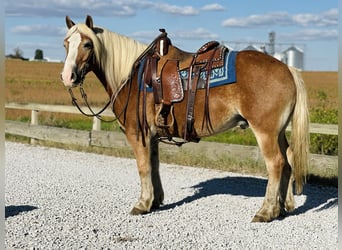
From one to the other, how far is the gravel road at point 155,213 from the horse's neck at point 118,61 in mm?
1483

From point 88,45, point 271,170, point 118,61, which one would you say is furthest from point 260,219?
point 88,45

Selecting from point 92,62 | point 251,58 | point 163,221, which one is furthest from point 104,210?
point 251,58

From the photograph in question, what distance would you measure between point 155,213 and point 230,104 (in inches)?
59.8

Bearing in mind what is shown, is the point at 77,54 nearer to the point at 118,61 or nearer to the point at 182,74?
the point at 118,61

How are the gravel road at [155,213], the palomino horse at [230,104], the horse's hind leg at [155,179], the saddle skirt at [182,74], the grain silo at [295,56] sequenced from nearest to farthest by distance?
the gravel road at [155,213] → the palomino horse at [230,104] → the saddle skirt at [182,74] → the horse's hind leg at [155,179] → the grain silo at [295,56]

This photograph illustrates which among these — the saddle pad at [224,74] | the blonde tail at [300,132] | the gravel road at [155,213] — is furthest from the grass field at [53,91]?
the blonde tail at [300,132]

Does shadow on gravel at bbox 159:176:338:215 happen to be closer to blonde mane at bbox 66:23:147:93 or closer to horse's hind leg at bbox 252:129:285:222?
horse's hind leg at bbox 252:129:285:222

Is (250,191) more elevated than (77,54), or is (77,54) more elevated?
(77,54)

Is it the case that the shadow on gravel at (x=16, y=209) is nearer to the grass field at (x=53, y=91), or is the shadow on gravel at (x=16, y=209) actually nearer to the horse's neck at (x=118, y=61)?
the horse's neck at (x=118, y=61)

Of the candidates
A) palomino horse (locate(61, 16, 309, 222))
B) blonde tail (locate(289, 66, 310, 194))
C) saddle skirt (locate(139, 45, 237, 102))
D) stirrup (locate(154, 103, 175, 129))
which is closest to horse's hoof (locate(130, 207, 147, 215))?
palomino horse (locate(61, 16, 309, 222))

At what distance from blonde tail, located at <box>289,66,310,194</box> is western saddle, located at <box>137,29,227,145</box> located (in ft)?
2.76

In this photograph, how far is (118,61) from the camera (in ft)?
18.2

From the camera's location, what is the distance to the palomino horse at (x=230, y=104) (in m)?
5.04

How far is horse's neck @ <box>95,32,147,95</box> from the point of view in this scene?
552cm
